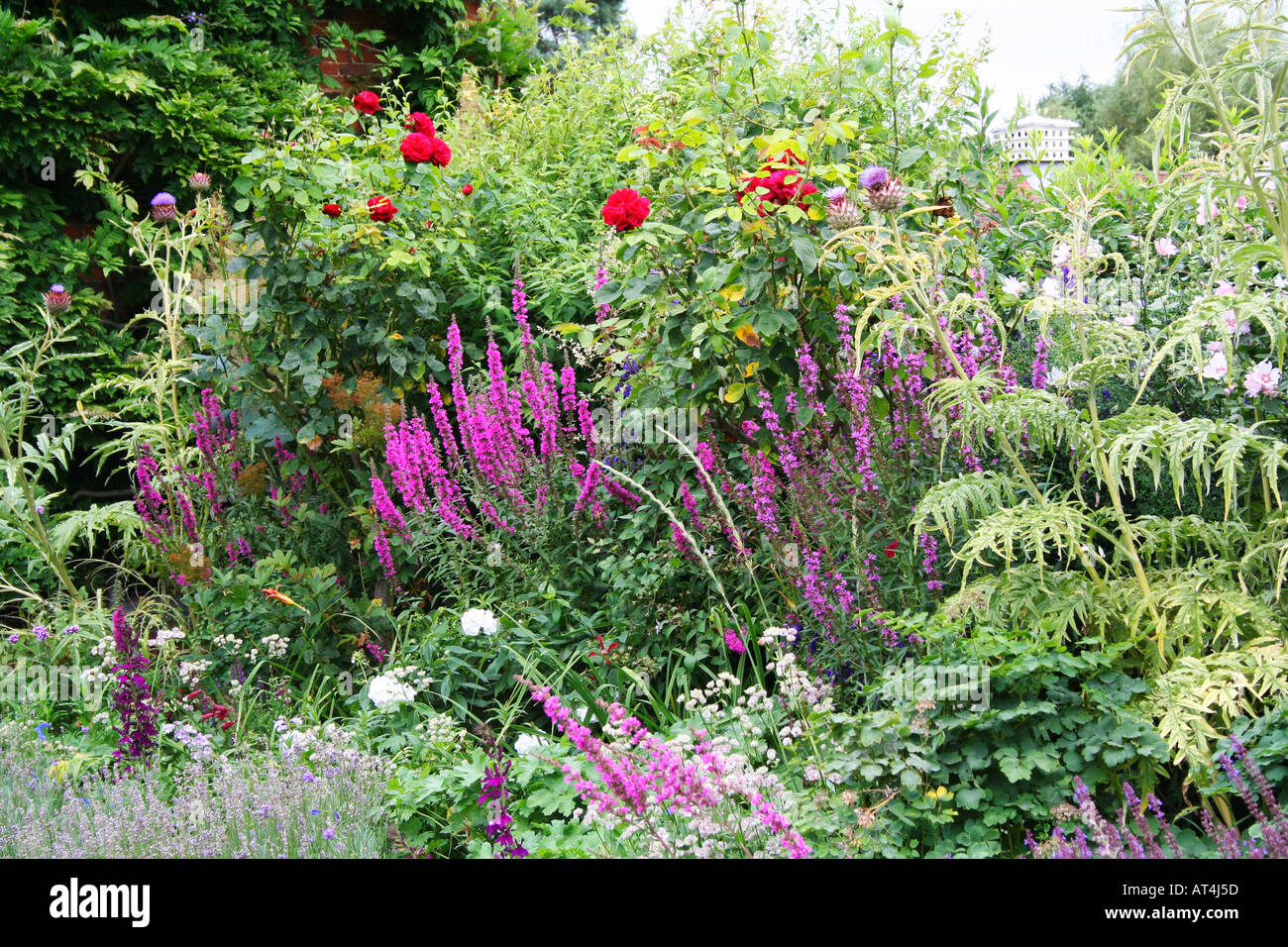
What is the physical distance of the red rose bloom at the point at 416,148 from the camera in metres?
4.14

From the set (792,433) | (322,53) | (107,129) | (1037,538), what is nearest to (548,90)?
(322,53)


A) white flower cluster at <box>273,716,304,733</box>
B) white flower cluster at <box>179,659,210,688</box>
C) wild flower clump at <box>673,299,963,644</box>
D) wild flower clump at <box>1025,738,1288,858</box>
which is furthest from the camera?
white flower cluster at <box>179,659,210,688</box>

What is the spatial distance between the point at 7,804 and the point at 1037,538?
2857 mm

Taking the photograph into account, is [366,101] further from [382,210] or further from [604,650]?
[604,650]

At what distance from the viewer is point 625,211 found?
3379 mm

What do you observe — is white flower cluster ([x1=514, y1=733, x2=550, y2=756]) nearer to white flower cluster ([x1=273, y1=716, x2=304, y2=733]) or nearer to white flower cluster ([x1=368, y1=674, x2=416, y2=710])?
white flower cluster ([x1=368, y1=674, x2=416, y2=710])

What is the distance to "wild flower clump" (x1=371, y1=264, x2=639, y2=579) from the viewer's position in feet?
12.0

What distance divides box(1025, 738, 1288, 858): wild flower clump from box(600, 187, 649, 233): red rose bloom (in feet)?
6.89

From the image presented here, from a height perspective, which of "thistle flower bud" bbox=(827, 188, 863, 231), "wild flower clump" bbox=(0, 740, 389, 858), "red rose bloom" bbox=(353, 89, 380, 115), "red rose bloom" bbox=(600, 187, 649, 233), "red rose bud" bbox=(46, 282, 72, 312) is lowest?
"wild flower clump" bbox=(0, 740, 389, 858)

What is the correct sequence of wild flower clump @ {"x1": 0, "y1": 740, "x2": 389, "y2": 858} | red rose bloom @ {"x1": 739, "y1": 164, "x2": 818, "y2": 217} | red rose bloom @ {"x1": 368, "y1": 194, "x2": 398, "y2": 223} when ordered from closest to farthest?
wild flower clump @ {"x1": 0, "y1": 740, "x2": 389, "y2": 858}
red rose bloom @ {"x1": 739, "y1": 164, "x2": 818, "y2": 217}
red rose bloom @ {"x1": 368, "y1": 194, "x2": 398, "y2": 223}

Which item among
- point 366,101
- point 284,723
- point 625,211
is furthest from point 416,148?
point 284,723

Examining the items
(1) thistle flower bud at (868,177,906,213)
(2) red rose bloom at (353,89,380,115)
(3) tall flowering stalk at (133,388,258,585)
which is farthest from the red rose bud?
(1) thistle flower bud at (868,177,906,213)

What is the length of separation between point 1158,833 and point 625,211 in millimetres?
2263

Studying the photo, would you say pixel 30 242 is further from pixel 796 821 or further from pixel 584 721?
pixel 796 821
